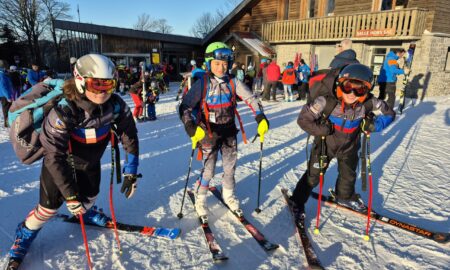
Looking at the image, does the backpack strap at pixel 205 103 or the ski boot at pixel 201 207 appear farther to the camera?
the ski boot at pixel 201 207

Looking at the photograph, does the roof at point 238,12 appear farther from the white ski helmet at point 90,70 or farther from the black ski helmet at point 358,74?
the white ski helmet at point 90,70

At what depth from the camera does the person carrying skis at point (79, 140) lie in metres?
2.25

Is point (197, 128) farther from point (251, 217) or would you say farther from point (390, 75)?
point (390, 75)

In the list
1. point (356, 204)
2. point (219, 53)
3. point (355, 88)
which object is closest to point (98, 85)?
point (219, 53)

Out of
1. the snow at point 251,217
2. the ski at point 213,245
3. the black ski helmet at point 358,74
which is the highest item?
the black ski helmet at point 358,74

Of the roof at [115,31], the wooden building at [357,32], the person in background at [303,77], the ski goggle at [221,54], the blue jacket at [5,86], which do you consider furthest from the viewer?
the roof at [115,31]

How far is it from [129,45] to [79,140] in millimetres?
21361

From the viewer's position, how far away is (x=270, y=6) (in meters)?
20.3

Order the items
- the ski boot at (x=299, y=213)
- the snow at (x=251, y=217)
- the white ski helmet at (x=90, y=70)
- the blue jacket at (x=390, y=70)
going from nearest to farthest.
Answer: the white ski helmet at (x=90, y=70), the snow at (x=251, y=217), the ski boot at (x=299, y=213), the blue jacket at (x=390, y=70)

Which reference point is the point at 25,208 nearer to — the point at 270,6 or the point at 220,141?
the point at 220,141

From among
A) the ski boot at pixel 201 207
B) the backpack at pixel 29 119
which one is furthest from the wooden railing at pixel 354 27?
the backpack at pixel 29 119

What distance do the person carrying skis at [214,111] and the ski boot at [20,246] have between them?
5.76 feet

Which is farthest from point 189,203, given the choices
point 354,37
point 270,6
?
point 270,6

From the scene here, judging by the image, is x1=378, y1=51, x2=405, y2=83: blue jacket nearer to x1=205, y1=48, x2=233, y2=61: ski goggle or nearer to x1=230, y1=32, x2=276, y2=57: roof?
x1=205, y1=48, x2=233, y2=61: ski goggle
